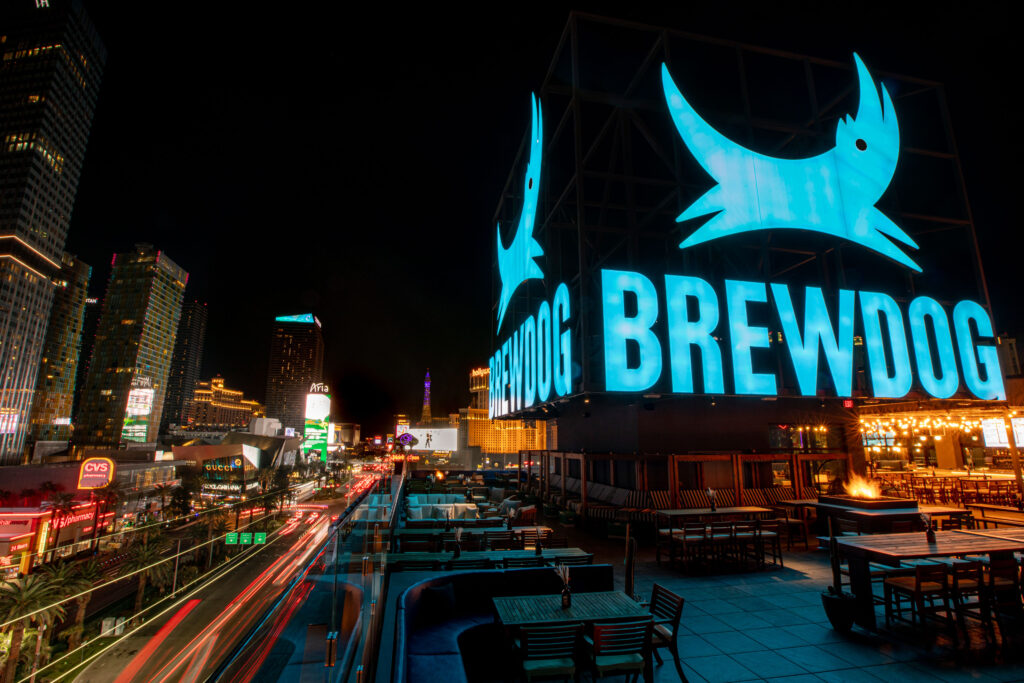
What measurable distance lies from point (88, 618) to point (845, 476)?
52.4 metres

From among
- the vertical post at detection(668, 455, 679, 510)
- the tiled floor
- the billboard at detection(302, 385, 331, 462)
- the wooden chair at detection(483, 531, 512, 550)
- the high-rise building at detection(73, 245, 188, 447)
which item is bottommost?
the tiled floor

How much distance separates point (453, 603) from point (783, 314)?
1309 cm

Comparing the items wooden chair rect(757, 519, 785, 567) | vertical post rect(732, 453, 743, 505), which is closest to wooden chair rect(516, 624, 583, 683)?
wooden chair rect(757, 519, 785, 567)

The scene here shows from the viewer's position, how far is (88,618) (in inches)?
1380

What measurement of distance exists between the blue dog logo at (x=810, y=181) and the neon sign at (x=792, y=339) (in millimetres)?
2203

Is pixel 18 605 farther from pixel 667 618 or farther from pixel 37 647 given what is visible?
pixel 667 618

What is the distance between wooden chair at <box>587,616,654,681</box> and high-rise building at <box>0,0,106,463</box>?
400 feet

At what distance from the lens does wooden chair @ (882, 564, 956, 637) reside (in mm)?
5828

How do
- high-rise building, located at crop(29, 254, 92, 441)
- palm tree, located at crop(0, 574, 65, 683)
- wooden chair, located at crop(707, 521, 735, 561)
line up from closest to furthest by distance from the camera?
wooden chair, located at crop(707, 521, 735, 561) → palm tree, located at crop(0, 574, 65, 683) → high-rise building, located at crop(29, 254, 92, 441)

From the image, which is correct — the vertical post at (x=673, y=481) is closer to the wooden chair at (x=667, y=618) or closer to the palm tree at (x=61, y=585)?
the wooden chair at (x=667, y=618)

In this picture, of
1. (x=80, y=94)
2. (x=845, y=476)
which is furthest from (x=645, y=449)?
(x=80, y=94)

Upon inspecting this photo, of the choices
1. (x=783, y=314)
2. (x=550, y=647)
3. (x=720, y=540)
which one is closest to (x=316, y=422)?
(x=783, y=314)

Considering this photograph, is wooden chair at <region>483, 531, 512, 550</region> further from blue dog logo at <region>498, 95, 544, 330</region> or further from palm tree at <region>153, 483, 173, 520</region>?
palm tree at <region>153, 483, 173, 520</region>

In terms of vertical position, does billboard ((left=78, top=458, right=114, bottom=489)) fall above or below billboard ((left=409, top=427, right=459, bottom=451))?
below
